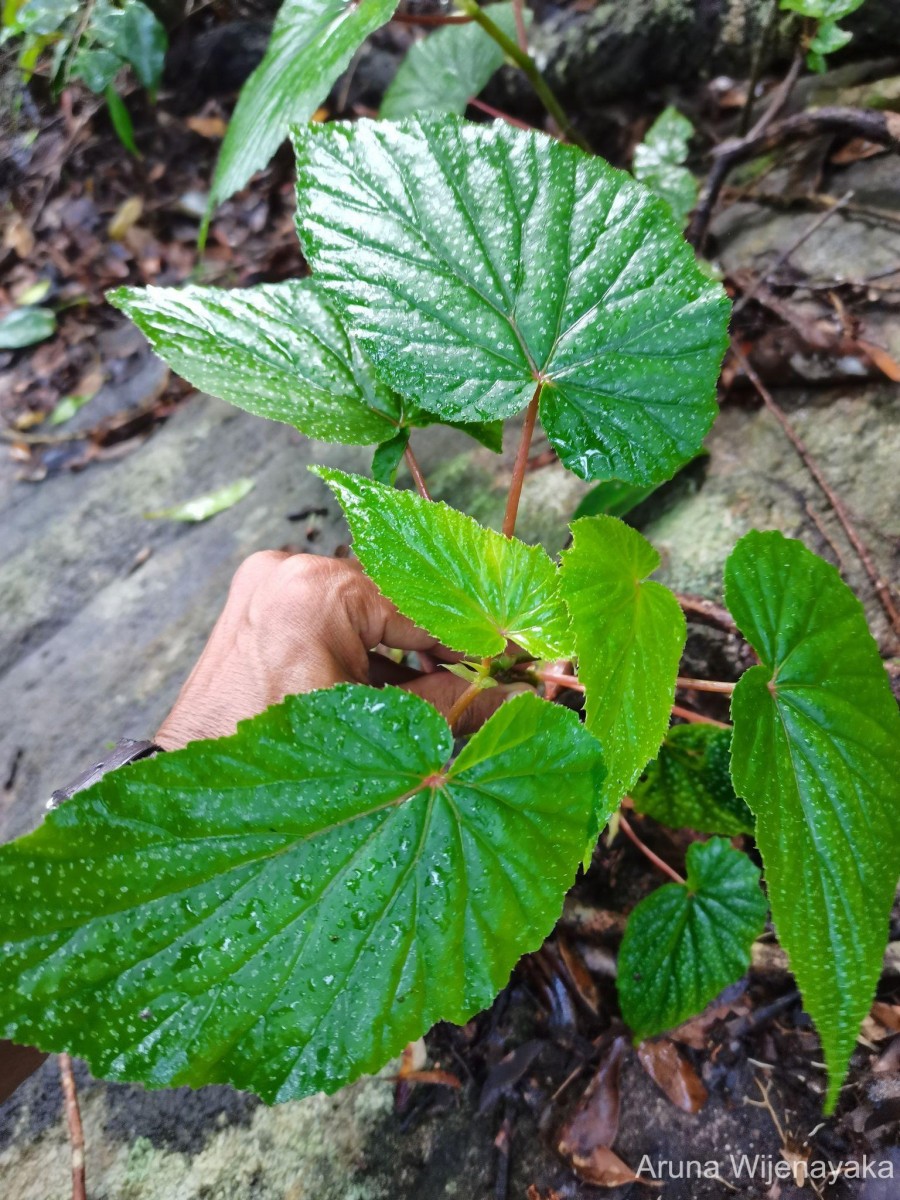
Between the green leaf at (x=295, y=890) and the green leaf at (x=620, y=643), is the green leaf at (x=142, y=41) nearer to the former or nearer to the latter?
the green leaf at (x=620, y=643)

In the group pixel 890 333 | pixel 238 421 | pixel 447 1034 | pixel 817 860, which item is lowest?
pixel 447 1034

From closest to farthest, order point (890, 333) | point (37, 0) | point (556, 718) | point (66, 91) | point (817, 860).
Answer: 1. point (556, 718)
2. point (817, 860)
3. point (890, 333)
4. point (37, 0)
5. point (66, 91)

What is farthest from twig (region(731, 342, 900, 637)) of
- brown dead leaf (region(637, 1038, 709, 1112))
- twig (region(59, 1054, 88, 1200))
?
twig (region(59, 1054, 88, 1200))

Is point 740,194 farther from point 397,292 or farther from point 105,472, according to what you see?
point 105,472

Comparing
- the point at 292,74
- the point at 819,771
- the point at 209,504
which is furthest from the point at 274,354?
the point at 209,504

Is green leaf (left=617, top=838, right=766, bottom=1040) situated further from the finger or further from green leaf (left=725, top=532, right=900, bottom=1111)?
the finger

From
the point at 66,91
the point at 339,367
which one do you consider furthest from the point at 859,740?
the point at 66,91

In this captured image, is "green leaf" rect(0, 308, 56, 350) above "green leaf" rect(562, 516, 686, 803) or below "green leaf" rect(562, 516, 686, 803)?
above
